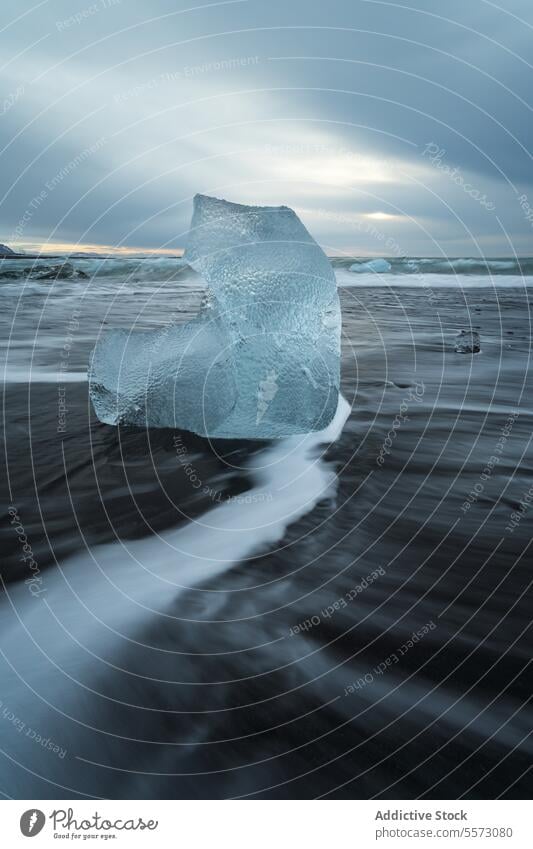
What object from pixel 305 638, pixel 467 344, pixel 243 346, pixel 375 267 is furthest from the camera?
pixel 375 267

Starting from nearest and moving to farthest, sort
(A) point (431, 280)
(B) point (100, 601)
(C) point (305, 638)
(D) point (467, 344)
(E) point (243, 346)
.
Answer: (C) point (305, 638)
(B) point (100, 601)
(E) point (243, 346)
(D) point (467, 344)
(A) point (431, 280)

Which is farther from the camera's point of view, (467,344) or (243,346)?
(467,344)

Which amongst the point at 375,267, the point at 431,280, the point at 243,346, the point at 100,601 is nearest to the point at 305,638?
the point at 100,601

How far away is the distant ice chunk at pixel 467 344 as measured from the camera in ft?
25.5

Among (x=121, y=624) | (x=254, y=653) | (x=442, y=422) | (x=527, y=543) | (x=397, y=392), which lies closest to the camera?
(x=254, y=653)

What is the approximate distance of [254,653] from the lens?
2.30m

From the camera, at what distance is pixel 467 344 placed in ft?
26.3

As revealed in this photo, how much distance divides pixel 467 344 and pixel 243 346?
16.4 feet

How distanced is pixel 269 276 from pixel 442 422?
1947 millimetres

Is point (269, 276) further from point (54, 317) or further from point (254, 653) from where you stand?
point (54, 317)

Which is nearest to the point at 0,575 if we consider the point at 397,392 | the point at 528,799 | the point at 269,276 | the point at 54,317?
the point at 528,799

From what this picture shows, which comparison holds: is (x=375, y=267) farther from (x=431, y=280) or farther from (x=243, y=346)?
(x=243, y=346)

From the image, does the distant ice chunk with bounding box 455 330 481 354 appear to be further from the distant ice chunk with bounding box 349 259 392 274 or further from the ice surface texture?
the distant ice chunk with bounding box 349 259 392 274

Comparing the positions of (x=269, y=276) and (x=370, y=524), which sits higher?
(x=269, y=276)
